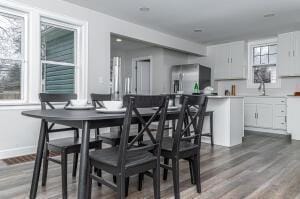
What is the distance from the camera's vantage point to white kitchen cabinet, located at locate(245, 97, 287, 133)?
210 inches

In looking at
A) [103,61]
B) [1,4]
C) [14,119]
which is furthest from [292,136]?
[1,4]

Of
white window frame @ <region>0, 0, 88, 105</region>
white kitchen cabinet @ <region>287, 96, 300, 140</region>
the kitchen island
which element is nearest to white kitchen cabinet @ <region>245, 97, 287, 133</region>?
white kitchen cabinet @ <region>287, 96, 300, 140</region>

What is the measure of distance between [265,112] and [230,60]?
1755 millimetres

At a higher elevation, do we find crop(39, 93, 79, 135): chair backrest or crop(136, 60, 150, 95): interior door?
crop(136, 60, 150, 95): interior door

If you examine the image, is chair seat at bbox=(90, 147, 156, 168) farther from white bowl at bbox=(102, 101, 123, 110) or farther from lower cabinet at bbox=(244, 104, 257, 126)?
lower cabinet at bbox=(244, 104, 257, 126)

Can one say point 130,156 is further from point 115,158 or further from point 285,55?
point 285,55

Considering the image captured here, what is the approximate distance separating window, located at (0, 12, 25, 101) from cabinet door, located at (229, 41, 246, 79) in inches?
203

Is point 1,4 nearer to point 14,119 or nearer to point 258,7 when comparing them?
point 14,119

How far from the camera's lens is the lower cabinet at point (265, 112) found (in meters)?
5.33

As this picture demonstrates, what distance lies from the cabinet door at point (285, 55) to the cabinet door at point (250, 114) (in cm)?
103

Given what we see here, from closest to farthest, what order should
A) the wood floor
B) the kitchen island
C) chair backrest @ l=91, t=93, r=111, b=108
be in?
the wood floor → chair backrest @ l=91, t=93, r=111, b=108 → the kitchen island

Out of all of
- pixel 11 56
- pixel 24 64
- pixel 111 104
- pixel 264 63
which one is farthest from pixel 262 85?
pixel 11 56

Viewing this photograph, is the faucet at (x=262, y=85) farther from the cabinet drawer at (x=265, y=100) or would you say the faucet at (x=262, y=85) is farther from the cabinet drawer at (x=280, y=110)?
the cabinet drawer at (x=280, y=110)

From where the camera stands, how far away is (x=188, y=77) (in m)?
6.38
